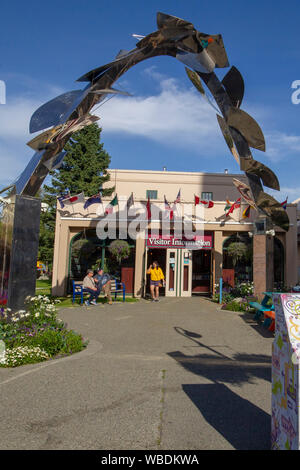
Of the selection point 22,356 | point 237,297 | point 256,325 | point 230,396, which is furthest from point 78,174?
point 230,396

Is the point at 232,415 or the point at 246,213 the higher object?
the point at 246,213

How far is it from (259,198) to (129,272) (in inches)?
487

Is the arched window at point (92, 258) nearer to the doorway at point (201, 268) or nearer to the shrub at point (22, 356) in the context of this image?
the doorway at point (201, 268)

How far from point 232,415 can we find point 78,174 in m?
28.7

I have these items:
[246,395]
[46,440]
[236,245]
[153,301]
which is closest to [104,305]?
[153,301]

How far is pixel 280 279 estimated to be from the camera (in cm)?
1698

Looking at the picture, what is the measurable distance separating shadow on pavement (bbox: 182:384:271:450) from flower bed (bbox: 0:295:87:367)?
2.60m

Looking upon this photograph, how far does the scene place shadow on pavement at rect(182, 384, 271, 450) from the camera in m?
3.13

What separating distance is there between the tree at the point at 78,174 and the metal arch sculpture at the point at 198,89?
75.3 ft

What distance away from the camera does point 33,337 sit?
6090 millimetres

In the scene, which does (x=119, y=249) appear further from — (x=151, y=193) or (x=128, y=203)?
(x=151, y=193)

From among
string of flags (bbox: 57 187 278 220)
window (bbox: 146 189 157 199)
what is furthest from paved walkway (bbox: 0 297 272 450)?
window (bbox: 146 189 157 199)

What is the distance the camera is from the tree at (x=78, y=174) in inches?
1174

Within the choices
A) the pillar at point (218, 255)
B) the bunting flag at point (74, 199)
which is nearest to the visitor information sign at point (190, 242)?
the pillar at point (218, 255)
